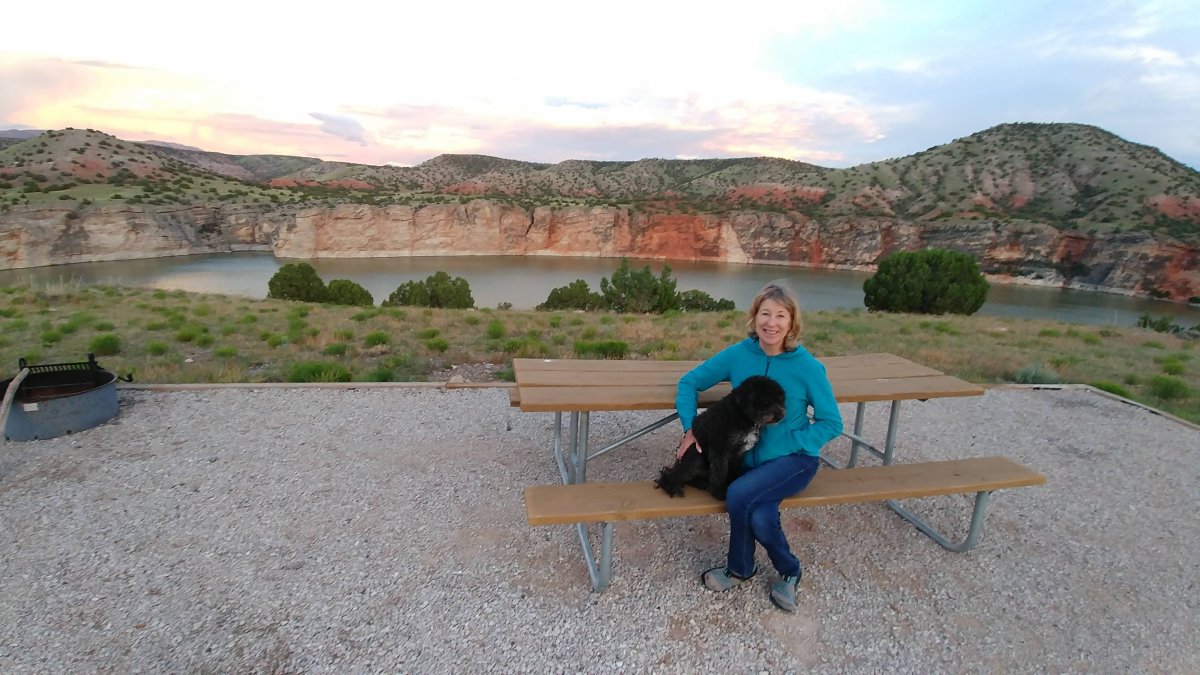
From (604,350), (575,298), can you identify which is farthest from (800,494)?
(575,298)

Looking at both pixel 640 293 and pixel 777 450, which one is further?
pixel 640 293

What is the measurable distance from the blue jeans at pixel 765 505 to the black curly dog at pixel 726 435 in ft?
0.29

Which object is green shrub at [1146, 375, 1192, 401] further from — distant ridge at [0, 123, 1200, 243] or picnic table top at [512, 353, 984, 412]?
distant ridge at [0, 123, 1200, 243]

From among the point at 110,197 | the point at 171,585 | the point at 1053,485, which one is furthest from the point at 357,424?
the point at 110,197

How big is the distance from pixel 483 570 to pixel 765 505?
54.6 inches

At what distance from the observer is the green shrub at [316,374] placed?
586cm

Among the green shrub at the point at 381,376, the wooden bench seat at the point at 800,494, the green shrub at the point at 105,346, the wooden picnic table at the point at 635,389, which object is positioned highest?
the wooden picnic table at the point at 635,389

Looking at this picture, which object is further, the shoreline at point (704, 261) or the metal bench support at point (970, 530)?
the shoreline at point (704, 261)

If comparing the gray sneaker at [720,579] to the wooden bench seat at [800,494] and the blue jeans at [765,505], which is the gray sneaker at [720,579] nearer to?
the blue jeans at [765,505]

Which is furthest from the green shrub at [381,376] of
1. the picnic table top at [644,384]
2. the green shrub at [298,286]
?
the green shrub at [298,286]

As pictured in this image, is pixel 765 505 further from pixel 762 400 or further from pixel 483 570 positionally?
pixel 483 570

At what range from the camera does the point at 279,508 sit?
3344mm

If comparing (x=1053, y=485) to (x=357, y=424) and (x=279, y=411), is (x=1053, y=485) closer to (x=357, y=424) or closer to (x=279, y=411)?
(x=357, y=424)

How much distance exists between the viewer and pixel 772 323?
2656 mm
